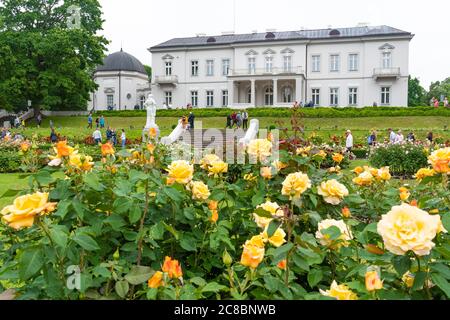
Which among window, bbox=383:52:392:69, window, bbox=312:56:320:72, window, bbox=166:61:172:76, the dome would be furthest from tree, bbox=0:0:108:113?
window, bbox=383:52:392:69

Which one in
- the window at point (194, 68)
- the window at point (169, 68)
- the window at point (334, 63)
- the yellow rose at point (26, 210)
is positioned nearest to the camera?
the yellow rose at point (26, 210)

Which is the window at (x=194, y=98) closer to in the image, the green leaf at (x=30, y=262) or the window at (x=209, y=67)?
the window at (x=209, y=67)

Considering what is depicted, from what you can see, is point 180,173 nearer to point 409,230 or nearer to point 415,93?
point 409,230

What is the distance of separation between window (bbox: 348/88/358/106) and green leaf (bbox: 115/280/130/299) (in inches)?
1594

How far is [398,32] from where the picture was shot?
124 feet

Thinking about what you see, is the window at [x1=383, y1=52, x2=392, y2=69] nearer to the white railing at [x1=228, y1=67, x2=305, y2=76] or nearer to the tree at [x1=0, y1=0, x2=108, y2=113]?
Result: the white railing at [x1=228, y1=67, x2=305, y2=76]

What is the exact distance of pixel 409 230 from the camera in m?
1.30

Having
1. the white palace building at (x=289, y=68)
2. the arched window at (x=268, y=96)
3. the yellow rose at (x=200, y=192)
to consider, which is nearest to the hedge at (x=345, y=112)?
the white palace building at (x=289, y=68)

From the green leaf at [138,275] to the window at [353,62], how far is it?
4068 centimetres

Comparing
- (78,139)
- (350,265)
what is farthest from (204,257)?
(78,139)

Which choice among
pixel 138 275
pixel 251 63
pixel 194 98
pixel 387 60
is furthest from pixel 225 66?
pixel 138 275

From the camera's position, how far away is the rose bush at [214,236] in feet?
4.77

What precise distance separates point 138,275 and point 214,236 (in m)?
0.50
